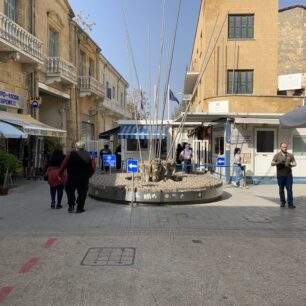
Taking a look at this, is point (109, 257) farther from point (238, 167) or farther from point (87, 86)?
point (87, 86)

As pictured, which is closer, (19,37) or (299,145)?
(19,37)

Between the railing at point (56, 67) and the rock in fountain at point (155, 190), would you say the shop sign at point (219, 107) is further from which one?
the railing at point (56, 67)

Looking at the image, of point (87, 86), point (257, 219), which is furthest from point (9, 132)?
point (87, 86)

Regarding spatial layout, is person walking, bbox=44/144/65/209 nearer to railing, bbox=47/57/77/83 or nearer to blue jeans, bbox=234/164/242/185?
blue jeans, bbox=234/164/242/185

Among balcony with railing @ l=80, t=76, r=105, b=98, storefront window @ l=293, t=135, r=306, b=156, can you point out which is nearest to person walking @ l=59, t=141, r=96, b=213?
storefront window @ l=293, t=135, r=306, b=156

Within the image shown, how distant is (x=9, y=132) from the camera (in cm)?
1168

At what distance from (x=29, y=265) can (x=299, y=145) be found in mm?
13479

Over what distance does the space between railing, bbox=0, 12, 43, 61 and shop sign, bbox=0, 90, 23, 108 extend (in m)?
2.03

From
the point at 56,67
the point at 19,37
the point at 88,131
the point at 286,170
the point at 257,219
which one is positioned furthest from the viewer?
the point at 88,131

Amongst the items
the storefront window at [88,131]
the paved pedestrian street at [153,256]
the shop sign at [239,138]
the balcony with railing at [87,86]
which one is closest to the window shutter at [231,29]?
the shop sign at [239,138]

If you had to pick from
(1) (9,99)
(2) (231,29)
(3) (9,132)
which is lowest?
(3) (9,132)

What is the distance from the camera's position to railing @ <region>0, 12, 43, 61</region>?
13648 millimetres

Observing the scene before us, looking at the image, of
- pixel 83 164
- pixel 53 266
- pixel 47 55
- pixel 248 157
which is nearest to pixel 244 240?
pixel 53 266

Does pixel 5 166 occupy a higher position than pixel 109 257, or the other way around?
pixel 5 166
